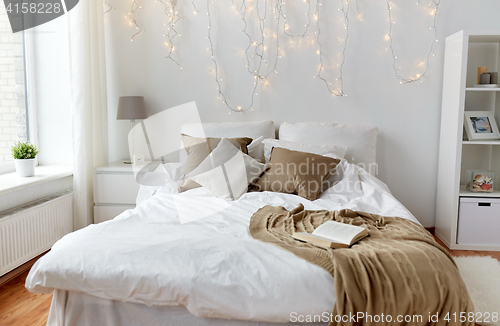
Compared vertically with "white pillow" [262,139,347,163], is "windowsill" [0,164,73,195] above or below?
below

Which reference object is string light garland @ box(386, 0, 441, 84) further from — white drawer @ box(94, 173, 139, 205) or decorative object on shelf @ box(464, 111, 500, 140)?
white drawer @ box(94, 173, 139, 205)

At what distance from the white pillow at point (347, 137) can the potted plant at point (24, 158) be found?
1915mm

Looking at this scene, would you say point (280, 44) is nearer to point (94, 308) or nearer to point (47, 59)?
point (47, 59)

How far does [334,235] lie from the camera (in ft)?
A: 5.22

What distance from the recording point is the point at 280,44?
10.6 ft

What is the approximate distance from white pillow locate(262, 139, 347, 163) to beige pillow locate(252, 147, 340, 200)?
0.20m

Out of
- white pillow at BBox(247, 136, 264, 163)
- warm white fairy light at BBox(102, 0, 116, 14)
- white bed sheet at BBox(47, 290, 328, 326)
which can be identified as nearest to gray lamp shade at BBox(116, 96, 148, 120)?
warm white fairy light at BBox(102, 0, 116, 14)

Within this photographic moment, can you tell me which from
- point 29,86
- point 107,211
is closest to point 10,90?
point 29,86

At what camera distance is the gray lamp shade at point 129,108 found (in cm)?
311

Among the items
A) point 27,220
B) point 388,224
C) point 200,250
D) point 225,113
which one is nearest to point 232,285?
point 200,250

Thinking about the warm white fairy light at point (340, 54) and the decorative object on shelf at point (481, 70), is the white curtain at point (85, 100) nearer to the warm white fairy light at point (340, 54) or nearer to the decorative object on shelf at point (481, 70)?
the warm white fairy light at point (340, 54)

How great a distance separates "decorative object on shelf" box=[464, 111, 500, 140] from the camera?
2.91 meters

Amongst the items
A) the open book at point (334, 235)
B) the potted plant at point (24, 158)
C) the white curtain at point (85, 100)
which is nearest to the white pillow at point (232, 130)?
the white curtain at point (85, 100)

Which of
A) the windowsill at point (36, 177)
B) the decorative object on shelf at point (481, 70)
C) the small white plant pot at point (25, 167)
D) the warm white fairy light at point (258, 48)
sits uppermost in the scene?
the warm white fairy light at point (258, 48)
